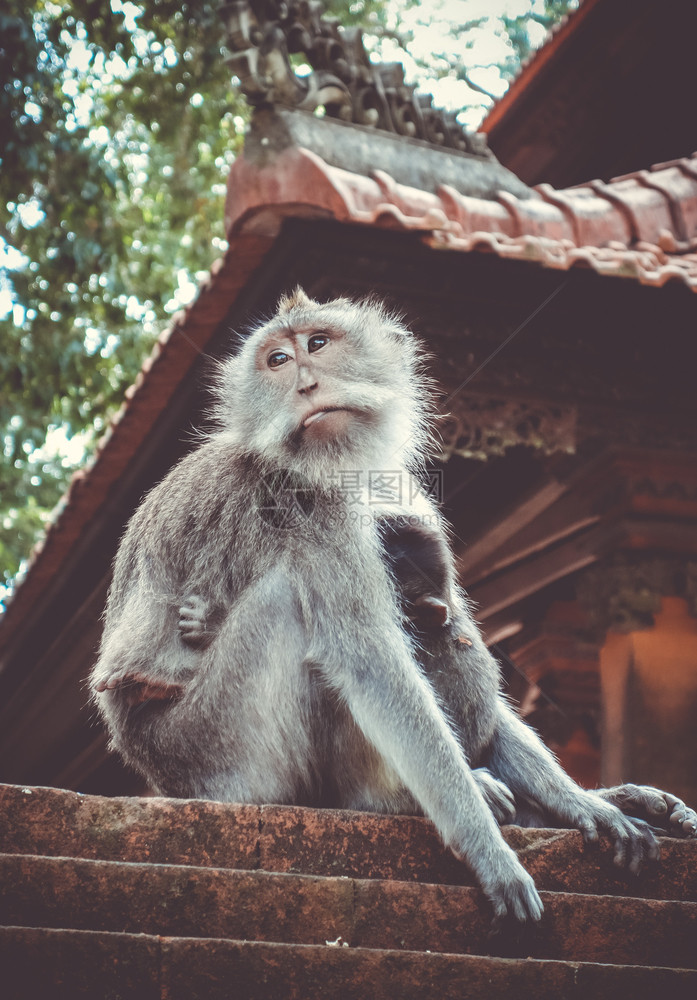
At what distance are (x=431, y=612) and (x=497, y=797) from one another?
50 centimetres

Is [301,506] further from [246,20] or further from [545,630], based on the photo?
[545,630]

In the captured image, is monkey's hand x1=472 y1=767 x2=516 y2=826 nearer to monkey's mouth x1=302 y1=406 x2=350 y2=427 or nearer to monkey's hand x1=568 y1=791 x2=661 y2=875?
monkey's hand x1=568 y1=791 x2=661 y2=875

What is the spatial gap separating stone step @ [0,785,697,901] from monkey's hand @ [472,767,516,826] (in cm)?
13

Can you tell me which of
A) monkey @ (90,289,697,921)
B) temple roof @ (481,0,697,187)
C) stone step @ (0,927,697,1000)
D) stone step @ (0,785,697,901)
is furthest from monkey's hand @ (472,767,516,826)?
temple roof @ (481,0,697,187)

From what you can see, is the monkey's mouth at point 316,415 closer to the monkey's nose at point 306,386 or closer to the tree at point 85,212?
the monkey's nose at point 306,386

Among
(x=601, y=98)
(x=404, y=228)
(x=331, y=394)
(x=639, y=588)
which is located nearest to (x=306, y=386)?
(x=331, y=394)

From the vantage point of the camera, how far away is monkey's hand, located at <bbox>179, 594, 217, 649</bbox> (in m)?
2.86

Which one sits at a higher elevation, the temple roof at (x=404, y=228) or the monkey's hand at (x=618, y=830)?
the temple roof at (x=404, y=228)

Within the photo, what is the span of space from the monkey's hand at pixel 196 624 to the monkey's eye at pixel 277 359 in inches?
32.2

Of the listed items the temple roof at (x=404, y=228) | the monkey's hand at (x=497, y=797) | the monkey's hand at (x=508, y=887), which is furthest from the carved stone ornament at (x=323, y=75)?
the monkey's hand at (x=508, y=887)

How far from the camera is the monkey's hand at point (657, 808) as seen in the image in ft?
9.52

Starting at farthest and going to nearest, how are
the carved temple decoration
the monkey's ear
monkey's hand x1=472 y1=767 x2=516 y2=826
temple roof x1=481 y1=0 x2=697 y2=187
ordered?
1. temple roof x1=481 y1=0 x2=697 y2=187
2. the carved temple decoration
3. the monkey's ear
4. monkey's hand x1=472 y1=767 x2=516 y2=826

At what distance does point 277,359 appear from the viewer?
11.0ft

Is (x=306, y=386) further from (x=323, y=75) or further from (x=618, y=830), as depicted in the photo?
(x=323, y=75)
